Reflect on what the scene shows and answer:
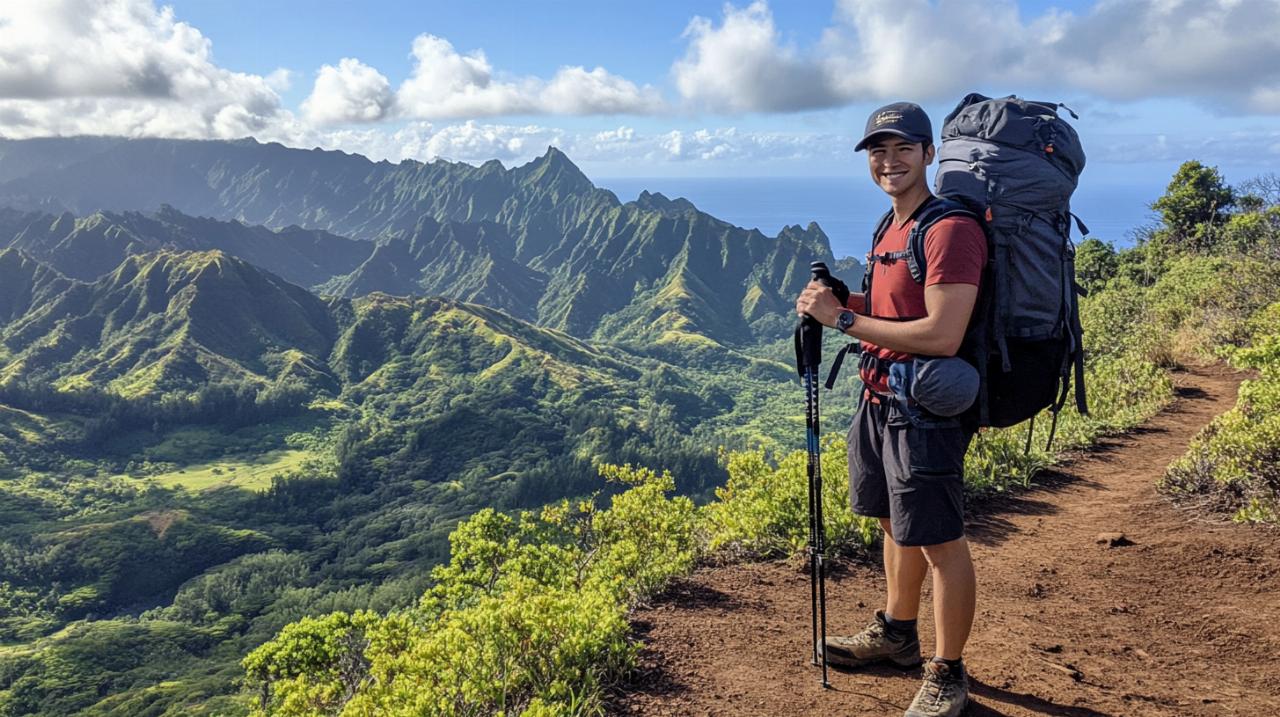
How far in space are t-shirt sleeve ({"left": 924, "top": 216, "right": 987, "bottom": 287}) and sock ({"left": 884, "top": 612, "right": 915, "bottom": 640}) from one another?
2.33 metres

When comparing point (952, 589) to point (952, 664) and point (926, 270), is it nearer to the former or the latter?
point (952, 664)

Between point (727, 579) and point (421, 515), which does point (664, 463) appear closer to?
point (421, 515)

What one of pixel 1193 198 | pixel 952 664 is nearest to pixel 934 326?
pixel 952 664

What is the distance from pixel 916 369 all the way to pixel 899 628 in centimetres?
194

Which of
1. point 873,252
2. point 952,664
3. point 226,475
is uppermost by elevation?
point 873,252

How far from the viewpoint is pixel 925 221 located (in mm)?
3686

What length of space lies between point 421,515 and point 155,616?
56.1 m

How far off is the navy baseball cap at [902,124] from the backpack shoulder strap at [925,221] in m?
0.39

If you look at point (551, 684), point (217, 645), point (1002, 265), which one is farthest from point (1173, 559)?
point (217, 645)

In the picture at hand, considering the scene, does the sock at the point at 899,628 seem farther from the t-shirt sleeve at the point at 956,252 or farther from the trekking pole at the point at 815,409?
the t-shirt sleeve at the point at 956,252

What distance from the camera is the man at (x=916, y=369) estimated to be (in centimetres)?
352

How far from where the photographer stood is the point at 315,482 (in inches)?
6929

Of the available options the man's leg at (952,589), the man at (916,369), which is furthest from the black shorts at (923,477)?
the man's leg at (952,589)

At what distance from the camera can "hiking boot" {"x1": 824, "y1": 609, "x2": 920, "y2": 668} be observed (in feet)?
15.1
